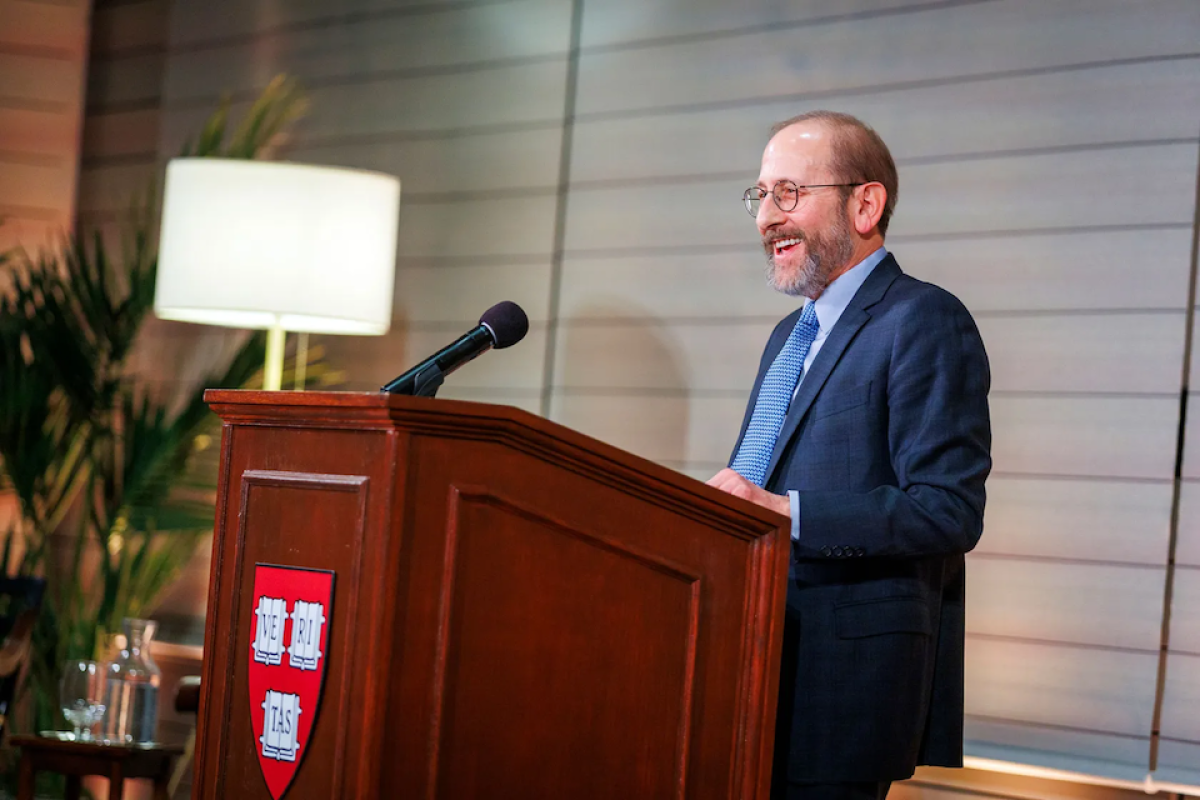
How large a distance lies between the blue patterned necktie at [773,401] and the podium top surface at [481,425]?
14.2 inches

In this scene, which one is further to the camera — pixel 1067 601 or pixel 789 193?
pixel 1067 601

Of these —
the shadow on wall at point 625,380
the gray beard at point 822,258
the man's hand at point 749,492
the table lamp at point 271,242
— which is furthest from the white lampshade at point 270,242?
the man's hand at point 749,492

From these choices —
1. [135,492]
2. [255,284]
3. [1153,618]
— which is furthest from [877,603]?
[135,492]

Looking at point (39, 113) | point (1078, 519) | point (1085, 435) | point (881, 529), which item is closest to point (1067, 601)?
point (1078, 519)

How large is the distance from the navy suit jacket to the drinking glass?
7.41 feet

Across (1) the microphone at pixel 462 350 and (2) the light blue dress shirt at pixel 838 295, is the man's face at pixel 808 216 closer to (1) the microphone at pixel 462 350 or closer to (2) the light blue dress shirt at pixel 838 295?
(2) the light blue dress shirt at pixel 838 295

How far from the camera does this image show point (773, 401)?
227 cm

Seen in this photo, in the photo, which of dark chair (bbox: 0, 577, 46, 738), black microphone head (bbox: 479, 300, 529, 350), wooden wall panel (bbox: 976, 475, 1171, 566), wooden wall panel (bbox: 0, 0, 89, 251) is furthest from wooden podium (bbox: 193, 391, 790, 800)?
wooden wall panel (bbox: 0, 0, 89, 251)

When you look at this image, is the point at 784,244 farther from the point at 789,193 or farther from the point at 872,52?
the point at 872,52

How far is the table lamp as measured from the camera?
383cm

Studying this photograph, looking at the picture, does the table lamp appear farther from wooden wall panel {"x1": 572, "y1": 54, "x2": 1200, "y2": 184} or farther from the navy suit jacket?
the navy suit jacket

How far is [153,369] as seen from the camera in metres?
5.29

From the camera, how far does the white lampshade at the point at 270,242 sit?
12.6ft

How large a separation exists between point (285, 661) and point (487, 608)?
0.24 metres
